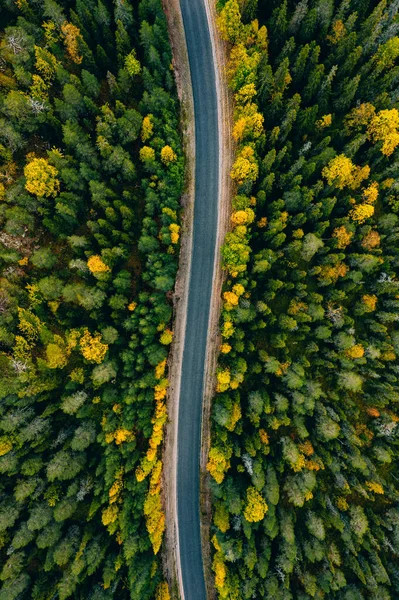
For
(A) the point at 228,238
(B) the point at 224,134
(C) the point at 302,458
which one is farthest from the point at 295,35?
(C) the point at 302,458

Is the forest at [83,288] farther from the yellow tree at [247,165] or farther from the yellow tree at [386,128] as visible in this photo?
the yellow tree at [386,128]

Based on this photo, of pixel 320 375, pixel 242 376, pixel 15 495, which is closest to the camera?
pixel 15 495

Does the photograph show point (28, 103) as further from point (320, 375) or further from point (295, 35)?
point (320, 375)

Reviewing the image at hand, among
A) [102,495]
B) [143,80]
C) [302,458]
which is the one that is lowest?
[102,495]

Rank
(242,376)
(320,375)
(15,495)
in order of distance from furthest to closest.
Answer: (320,375), (242,376), (15,495)

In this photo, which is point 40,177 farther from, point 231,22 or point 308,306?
point 308,306

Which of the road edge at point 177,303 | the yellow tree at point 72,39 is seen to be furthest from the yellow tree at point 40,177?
the road edge at point 177,303

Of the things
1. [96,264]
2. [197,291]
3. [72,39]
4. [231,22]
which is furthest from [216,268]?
[72,39]
